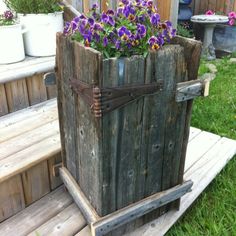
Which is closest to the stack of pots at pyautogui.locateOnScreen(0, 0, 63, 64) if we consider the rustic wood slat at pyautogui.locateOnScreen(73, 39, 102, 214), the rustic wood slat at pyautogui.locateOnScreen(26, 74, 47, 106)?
the rustic wood slat at pyautogui.locateOnScreen(26, 74, 47, 106)

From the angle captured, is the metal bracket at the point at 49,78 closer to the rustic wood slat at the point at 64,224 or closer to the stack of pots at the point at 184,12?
the rustic wood slat at the point at 64,224

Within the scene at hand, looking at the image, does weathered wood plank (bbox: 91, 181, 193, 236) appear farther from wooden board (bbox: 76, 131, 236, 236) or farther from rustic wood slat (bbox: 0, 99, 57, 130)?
rustic wood slat (bbox: 0, 99, 57, 130)

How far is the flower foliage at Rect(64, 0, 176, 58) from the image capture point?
109 centimetres

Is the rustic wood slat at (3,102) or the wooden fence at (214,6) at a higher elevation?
the wooden fence at (214,6)

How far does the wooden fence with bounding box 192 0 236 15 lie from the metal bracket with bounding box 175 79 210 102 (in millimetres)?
4952

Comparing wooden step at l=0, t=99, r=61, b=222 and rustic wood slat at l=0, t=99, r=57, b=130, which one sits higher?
rustic wood slat at l=0, t=99, r=57, b=130

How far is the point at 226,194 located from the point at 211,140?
0.48 m

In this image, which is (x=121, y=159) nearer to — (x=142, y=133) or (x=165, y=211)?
(x=142, y=133)

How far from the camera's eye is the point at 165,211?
Answer: 156cm

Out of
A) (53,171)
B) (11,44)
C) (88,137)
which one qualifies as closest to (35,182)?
(53,171)

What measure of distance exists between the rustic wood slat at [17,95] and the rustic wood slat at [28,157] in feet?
1.31

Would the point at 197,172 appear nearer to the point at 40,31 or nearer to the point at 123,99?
the point at 123,99

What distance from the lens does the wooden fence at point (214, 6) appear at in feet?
18.5

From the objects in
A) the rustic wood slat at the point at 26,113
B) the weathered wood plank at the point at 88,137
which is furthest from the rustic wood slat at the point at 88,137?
the rustic wood slat at the point at 26,113
